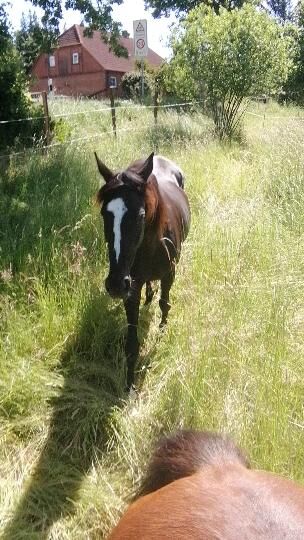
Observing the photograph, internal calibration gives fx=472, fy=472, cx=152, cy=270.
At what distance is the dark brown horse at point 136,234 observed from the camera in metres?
2.91

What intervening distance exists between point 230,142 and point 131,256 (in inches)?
291

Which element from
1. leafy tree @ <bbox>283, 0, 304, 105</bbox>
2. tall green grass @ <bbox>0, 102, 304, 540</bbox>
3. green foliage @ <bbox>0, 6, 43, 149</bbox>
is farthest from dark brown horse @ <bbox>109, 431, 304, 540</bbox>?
leafy tree @ <bbox>283, 0, 304, 105</bbox>

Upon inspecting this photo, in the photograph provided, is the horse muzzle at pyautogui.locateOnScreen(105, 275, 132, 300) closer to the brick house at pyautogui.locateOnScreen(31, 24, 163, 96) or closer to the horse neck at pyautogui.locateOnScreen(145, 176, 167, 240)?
the horse neck at pyautogui.locateOnScreen(145, 176, 167, 240)

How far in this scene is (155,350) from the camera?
3.53 metres

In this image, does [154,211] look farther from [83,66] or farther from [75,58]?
[75,58]

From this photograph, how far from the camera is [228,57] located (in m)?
11.1

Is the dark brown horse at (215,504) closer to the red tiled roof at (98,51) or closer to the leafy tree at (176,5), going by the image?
the leafy tree at (176,5)

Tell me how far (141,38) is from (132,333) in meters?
13.2

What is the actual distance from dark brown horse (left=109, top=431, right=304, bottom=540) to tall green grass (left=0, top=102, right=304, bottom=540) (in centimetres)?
105

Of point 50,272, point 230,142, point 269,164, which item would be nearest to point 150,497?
point 50,272

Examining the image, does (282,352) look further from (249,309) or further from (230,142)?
(230,142)

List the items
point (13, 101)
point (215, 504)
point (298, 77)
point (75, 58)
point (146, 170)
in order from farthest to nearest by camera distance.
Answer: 1. point (75, 58)
2. point (298, 77)
3. point (13, 101)
4. point (146, 170)
5. point (215, 504)

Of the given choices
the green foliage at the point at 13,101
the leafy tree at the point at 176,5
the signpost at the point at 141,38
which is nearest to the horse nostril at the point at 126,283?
the green foliage at the point at 13,101

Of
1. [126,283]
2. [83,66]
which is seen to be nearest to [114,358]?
[126,283]
